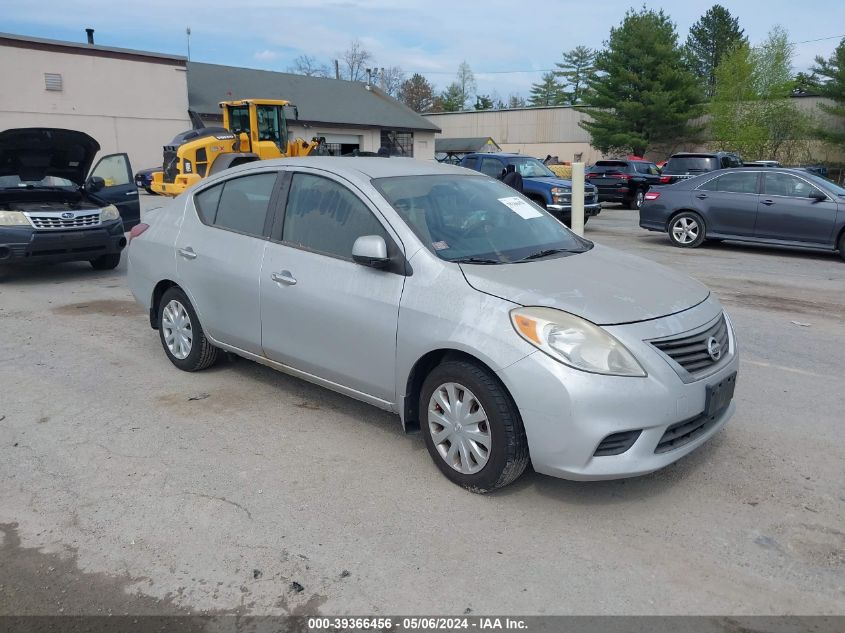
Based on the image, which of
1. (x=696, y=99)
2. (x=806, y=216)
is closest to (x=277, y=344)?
(x=806, y=216)

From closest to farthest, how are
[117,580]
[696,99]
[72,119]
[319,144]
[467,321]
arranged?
[117,580] < [467,321] < [319,144] < [72,119] < [696,99]

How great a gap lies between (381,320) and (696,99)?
47129mm

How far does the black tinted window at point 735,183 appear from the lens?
40.0ft

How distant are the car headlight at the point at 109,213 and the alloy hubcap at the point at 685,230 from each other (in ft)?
32.3

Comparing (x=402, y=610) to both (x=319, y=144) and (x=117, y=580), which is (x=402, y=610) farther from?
(x=319, y=144)

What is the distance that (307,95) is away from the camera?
43.1 m

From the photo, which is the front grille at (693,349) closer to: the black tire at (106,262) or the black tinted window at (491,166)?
the black tire at (106,262)

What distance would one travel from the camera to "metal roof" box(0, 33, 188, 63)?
1207 inches

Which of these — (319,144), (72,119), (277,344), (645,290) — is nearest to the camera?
(645,290)

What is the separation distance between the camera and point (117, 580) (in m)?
2.97

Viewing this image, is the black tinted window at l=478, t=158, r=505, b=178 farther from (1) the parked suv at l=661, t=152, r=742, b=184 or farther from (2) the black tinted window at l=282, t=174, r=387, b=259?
(2) the black tinted window at l=282, t=174, r=387, b=259

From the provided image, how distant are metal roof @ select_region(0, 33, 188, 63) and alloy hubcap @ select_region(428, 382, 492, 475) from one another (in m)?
34.7

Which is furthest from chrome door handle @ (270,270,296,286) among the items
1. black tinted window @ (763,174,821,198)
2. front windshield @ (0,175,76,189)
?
black tinted window @ (763,174,821,198)

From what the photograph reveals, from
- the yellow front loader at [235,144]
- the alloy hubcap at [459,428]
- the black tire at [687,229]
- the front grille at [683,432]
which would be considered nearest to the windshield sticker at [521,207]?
the alloy hubcap at [459,428]
